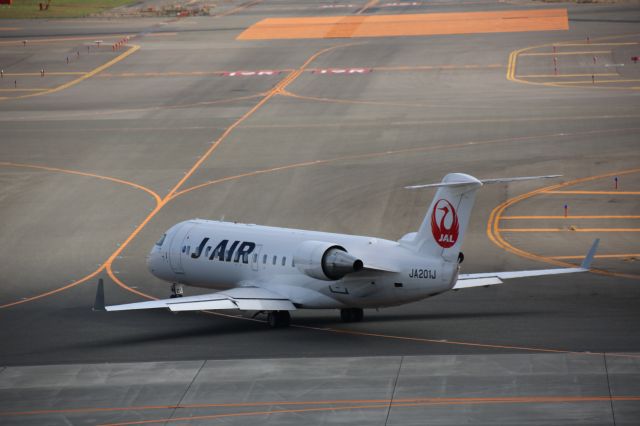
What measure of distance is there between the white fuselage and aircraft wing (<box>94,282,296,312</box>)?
16.8 inches

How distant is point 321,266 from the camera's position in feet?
150

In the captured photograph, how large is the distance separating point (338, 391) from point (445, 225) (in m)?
8.07

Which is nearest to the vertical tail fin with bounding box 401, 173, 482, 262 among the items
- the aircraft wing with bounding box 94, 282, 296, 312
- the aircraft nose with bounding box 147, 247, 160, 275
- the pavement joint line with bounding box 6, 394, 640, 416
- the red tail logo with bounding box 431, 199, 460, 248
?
the red tail logo with bounding box 431, 199, 460, 248

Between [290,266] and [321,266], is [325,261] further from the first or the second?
[290,266]

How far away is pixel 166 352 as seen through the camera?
45.1m

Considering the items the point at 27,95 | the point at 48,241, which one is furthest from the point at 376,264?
the point at 27,95

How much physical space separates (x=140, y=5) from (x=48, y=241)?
106 meters

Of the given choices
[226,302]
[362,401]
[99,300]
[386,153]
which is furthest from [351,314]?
[386,153]

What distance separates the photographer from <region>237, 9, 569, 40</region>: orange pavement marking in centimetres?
12750

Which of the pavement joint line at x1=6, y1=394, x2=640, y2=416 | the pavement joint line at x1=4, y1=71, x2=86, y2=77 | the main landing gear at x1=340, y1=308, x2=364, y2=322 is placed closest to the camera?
the pavement joint line at x1=6, y1=394, x2=640, y2=416

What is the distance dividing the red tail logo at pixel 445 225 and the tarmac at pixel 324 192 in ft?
11.0

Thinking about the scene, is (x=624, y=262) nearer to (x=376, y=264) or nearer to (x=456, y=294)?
(x=456, y=294)

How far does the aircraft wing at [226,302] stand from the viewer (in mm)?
45000

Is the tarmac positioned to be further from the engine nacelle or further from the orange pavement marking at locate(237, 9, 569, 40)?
the engine nacelle
